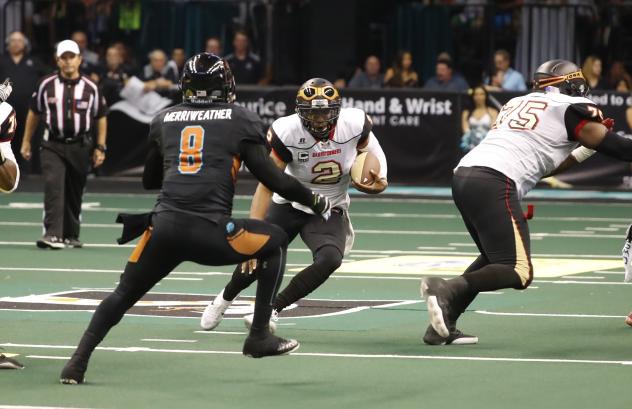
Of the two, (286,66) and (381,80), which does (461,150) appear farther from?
(286,66)

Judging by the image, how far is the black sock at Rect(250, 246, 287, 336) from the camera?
8.88 metres

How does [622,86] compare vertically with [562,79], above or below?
below

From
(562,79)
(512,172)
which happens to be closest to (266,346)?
(512,172)

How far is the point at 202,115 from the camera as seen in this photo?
8789 mm

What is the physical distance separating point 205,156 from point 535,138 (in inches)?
93.8

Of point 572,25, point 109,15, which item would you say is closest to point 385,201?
point 572,25

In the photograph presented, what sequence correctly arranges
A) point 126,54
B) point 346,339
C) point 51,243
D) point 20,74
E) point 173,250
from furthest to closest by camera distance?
point 126,54
point 20,74
point 51,243
point 346,339
point 173,250

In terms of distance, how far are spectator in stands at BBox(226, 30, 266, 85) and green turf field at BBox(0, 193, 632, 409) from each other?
809 centimetres

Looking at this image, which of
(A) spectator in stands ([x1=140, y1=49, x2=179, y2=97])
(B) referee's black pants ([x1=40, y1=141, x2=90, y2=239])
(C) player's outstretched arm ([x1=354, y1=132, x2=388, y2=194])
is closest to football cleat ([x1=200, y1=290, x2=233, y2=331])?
(C) player's outstretched arm ([x1=354, y1=132, x2=388, y2=194])

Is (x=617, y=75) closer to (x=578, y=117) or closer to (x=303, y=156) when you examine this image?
(x=303, y=156)

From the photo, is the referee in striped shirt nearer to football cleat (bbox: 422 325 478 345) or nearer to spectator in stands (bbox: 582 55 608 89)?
football cleat (bbox: 422 325 478 345)

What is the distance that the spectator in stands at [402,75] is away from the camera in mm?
24281

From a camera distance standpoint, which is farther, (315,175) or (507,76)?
(507,76)

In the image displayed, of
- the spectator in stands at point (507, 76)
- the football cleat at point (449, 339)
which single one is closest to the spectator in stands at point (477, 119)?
the spectator in stands at point (507, 76)
